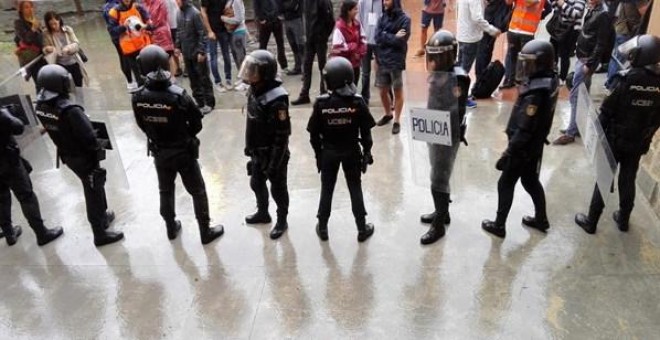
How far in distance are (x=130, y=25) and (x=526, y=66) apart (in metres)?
5.34

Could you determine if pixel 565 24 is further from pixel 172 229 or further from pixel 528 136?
pixel 172 229

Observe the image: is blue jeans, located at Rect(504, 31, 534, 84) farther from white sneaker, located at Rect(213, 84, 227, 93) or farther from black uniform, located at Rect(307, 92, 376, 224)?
white sneaker, located at Rect(213, 84, 227, 93)

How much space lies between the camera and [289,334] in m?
3.70

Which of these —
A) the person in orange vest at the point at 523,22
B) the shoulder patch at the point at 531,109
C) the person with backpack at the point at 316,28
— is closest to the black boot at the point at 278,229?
the shoulder patch at the point at 531,109

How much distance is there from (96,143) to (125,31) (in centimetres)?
350

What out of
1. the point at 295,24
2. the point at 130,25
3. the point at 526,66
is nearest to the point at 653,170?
the point at 526,66

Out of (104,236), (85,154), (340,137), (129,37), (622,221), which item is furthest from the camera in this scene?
(129,37)

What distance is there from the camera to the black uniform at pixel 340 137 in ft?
13.1

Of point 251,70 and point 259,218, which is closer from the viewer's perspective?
point 251,70

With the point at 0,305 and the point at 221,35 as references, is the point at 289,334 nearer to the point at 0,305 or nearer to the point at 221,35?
the point at 0,305

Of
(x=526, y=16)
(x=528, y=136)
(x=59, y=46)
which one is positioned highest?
(x=59, y=46)

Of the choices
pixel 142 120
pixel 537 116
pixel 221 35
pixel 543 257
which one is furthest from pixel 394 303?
pixel 221 35

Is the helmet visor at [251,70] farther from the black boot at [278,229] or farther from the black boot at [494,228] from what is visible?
the black boot at [494,228]

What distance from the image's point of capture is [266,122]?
4.23m
